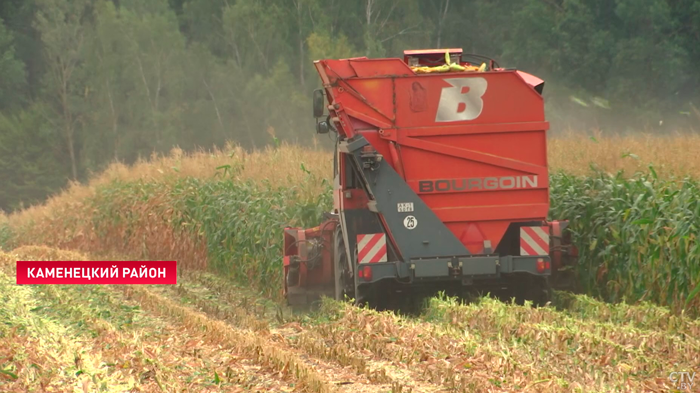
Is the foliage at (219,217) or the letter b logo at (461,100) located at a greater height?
the letter b logo at (461,100)

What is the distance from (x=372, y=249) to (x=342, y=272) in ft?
3.20

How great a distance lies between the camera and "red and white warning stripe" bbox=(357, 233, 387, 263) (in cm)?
1059

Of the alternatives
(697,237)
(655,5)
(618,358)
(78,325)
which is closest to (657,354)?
(618,358)

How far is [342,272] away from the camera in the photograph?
1146 cm

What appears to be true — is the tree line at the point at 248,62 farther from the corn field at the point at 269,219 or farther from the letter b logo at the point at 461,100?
the letter b logo at the point at 461,100

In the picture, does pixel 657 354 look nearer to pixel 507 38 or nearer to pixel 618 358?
pixel 618 358

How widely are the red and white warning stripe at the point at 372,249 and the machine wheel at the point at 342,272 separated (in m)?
0.72

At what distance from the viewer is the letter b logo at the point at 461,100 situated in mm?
10555

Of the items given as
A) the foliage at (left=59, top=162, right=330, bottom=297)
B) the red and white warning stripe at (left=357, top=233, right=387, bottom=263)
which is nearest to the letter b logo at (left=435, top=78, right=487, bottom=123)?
the red and white warning stripe at (left=357, top=233, right=387, bottom=263)

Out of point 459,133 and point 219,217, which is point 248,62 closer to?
point 219,217
